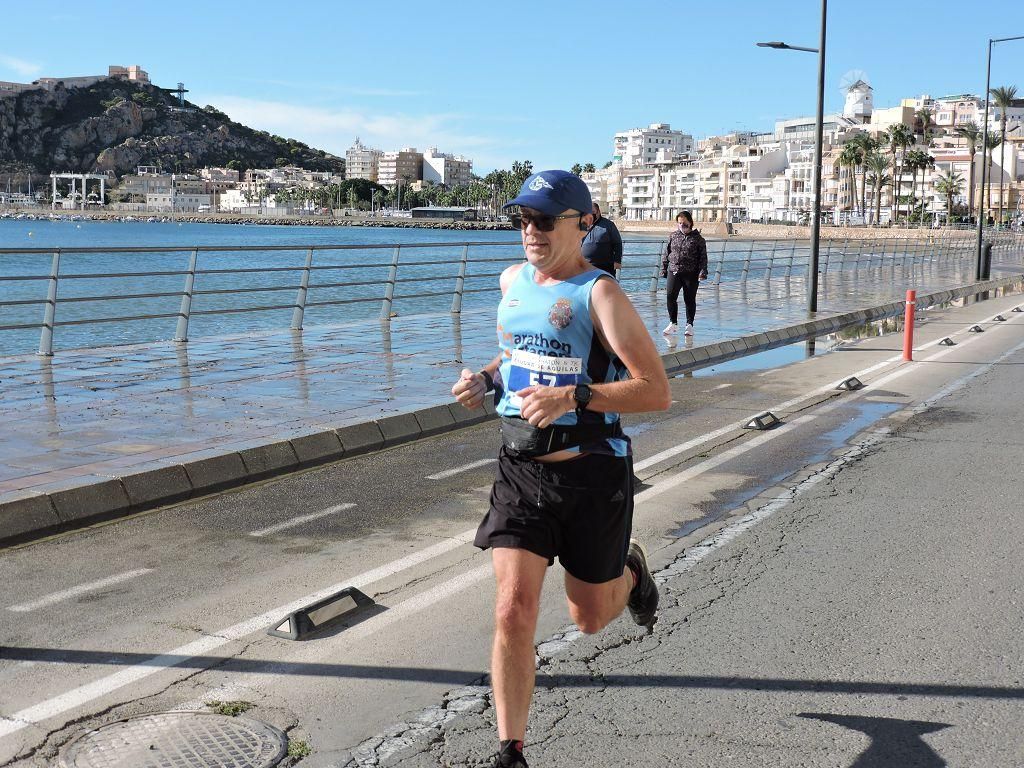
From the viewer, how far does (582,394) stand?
3.60 meters

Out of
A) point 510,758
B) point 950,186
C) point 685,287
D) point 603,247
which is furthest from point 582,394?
point 950,186

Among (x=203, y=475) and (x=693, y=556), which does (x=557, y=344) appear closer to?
(x=693, y=556)

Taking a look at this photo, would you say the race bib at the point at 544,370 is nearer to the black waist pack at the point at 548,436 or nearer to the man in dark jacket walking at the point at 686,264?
the black waist pack at the point at 548,436

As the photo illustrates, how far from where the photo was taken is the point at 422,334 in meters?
17.6

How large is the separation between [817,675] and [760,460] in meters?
4.54

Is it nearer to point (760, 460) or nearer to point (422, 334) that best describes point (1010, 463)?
point (760, 460)

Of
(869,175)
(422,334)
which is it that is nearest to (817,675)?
(422,334)

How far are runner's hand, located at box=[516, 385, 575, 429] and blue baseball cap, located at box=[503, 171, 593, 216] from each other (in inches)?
21.2

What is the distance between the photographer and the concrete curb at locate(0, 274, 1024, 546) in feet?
22.5

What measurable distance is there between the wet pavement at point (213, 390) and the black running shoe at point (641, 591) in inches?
158

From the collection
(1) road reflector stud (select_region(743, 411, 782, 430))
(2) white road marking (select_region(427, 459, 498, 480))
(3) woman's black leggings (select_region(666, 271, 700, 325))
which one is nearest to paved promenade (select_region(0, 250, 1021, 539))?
(3) woman's black leggings (select_region(666, 271, 700, 325))

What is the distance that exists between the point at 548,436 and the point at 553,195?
0.72 meters

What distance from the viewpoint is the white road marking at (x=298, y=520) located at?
22.2 feet

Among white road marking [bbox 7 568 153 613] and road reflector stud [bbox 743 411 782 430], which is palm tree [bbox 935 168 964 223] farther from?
white road marking [bbox 7 568 153 613]
